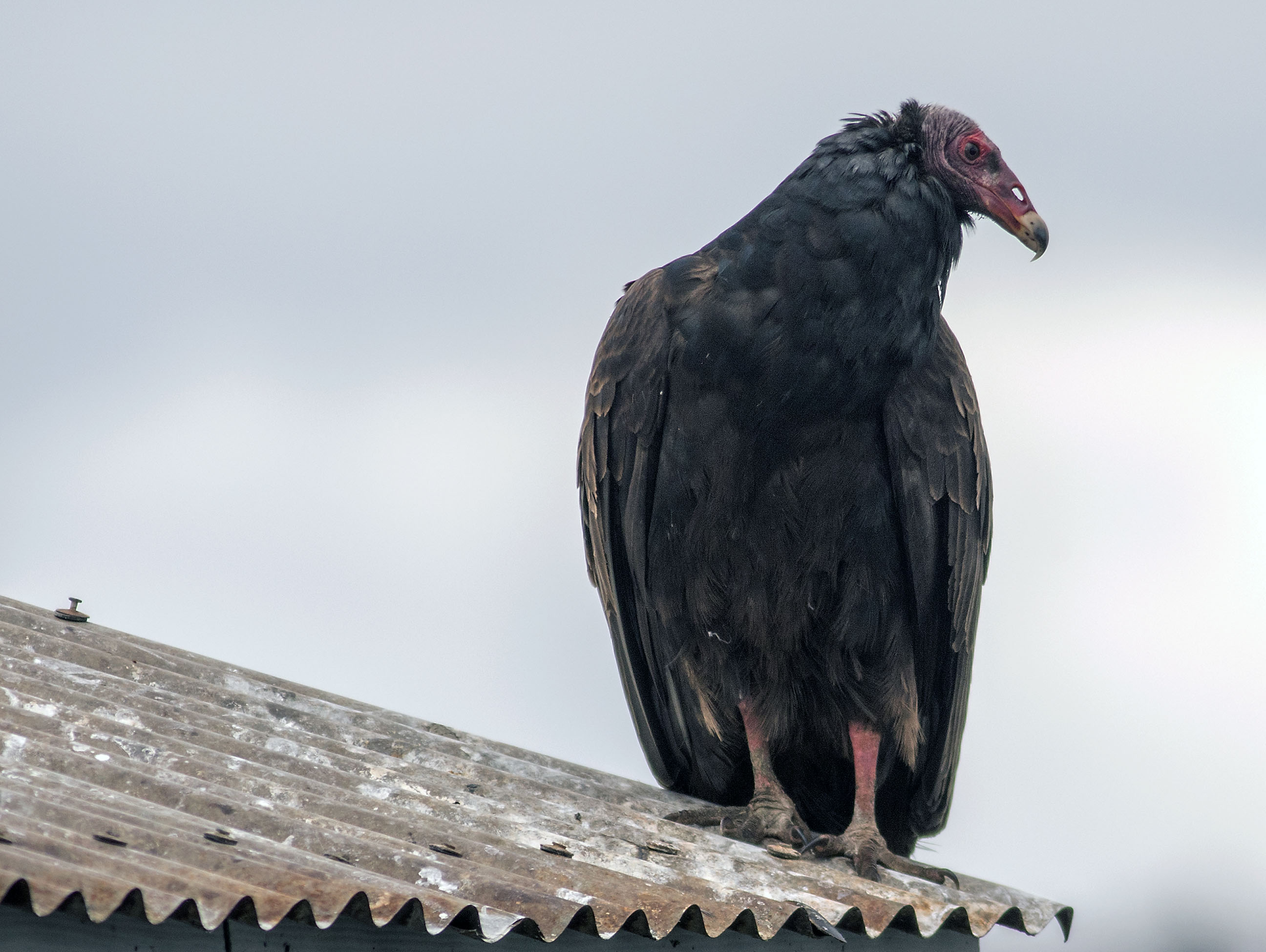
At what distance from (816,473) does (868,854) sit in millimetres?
1134

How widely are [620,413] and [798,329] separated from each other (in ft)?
2.23

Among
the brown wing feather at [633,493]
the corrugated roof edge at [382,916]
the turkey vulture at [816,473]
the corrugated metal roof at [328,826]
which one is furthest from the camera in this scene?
the brown wing feather at [633,493]

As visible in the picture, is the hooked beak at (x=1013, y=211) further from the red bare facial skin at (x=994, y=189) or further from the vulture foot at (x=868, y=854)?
the vulture foot at (x=868, y=854)

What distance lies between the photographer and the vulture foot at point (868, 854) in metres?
4.14

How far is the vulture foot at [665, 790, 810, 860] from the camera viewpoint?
4363mm

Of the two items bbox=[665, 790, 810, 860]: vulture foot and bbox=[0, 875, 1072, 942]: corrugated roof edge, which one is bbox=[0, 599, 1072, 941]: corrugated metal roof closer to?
bbox=[0, 875, 1072, 942]: corrugated roof edge

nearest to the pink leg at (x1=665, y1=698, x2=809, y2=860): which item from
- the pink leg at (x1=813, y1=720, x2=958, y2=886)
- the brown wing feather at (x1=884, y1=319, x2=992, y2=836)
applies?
the pink leg at (x1=813, y1=720, x2=958, y2=886)

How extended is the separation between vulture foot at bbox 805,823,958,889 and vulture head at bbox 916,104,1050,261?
1.87 metres

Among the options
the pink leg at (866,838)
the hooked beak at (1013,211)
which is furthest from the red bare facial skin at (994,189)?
the pink leg at (866,838)

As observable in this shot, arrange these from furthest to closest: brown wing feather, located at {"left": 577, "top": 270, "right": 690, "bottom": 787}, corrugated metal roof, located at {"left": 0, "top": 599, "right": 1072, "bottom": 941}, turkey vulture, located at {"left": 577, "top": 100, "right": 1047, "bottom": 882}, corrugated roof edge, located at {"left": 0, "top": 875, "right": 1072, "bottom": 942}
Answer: brown wing feather, located at {"left": 577, "top": 270, "right": 690, "bottom": 787}
turkey vulture, located at {"left": 577, "top": 100, "right": 1047, "bottom": 882}
corrugated metal roof, located at {"left": 0, "top": 599, "right": 1072, "bottom": 941}
corrugated roof edge, located at {"left": 0, "top": 875, "right": 1072, "bottom": 942}

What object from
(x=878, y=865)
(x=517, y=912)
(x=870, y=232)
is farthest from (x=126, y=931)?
(x=870, y=232)

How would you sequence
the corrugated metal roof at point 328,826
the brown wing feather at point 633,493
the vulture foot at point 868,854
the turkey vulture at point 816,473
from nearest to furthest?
1. the corrugated metal roof at point 328,826
2. the vulture foot at point 868,854
3. the turkey vulture at point 816,473
4. the brown wing feather at point 633,493

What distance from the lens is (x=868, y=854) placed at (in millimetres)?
4223

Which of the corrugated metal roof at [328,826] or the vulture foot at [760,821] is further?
the vulture foot at [760,821]
